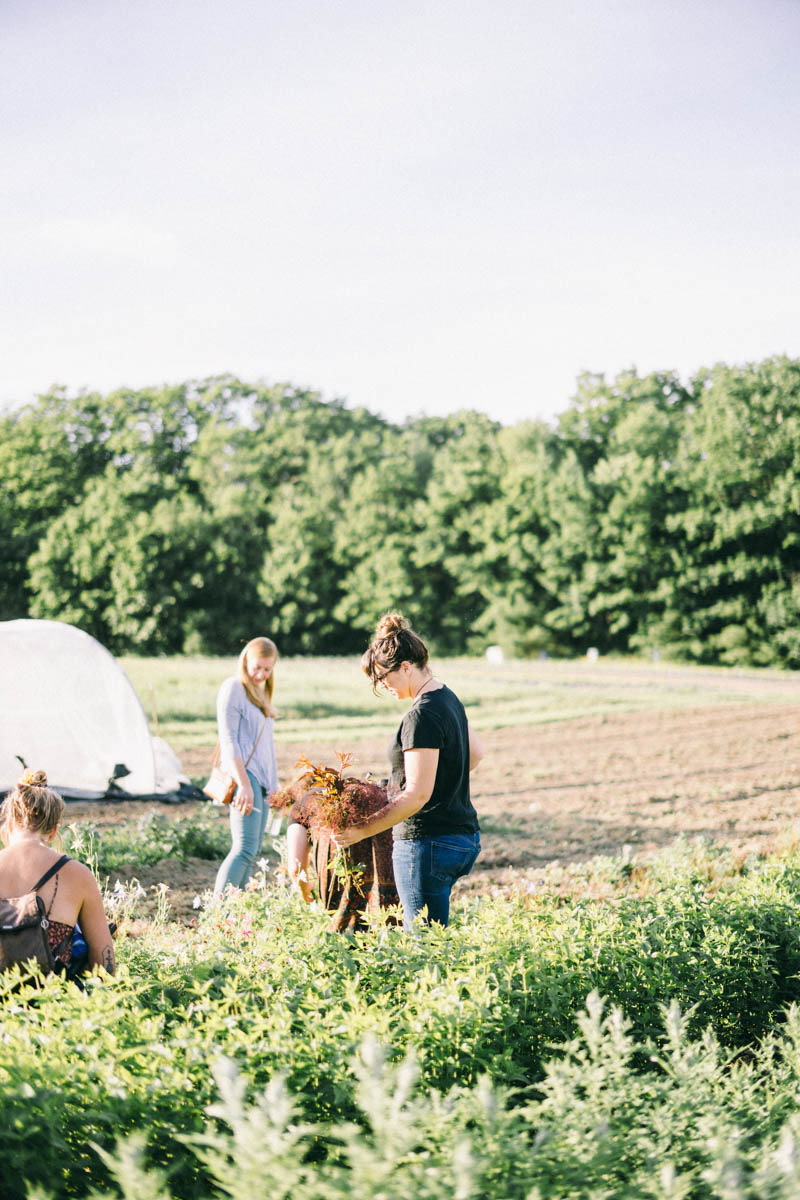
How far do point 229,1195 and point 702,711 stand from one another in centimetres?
2092

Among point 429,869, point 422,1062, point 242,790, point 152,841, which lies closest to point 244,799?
point 242,790

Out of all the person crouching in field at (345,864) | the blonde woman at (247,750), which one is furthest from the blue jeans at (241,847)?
the person crouching in field at (345,864)

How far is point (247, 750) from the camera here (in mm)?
6098

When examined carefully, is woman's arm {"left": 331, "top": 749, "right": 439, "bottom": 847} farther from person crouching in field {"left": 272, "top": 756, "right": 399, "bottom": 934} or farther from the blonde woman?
the blonde woman

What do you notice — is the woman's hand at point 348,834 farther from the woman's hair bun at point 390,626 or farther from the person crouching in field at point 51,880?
the person crouching in field at point 51,880

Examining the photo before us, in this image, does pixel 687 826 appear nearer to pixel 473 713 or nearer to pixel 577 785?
pixel 577 785

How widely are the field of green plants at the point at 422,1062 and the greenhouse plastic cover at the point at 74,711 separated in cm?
693

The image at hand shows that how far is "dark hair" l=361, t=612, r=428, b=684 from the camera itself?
4152mm

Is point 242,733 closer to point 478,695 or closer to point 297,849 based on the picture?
point 297,849

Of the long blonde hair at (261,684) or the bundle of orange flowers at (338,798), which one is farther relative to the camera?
the long blonde hair at (261,684)

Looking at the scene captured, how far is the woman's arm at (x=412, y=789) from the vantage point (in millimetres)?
3973

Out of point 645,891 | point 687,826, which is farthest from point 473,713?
point 645,891

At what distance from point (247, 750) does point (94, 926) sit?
2.34m

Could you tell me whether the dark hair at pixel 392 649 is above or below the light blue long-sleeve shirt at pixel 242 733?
above
